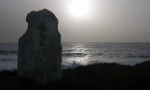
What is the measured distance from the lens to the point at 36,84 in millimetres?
4336

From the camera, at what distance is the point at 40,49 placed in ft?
14.6

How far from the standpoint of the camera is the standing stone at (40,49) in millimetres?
4449

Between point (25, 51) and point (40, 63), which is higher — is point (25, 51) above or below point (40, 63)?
above

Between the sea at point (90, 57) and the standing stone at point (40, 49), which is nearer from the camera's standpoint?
the standing stone at point (40, 49)

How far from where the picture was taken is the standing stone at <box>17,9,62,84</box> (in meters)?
4.45

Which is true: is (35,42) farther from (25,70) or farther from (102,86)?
(102,86)

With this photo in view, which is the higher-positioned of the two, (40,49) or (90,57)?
(40,49)

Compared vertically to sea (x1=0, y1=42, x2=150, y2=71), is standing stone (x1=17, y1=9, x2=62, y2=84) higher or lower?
higher

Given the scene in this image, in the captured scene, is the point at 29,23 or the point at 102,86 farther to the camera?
the point at 29,23

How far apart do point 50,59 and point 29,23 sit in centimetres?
170

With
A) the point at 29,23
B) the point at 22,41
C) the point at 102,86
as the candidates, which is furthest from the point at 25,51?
the point at 102,86

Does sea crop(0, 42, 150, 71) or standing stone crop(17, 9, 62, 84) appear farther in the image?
sea crop(0, 42, 150, 71)

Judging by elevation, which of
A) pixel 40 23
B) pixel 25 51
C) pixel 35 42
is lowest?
→ pixel 25 51

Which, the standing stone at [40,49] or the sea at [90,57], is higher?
the standing stone at [40,49]
